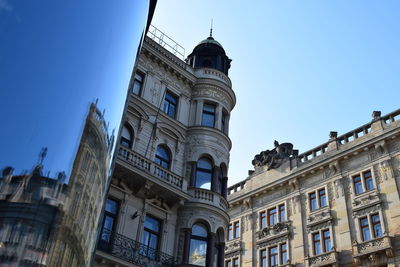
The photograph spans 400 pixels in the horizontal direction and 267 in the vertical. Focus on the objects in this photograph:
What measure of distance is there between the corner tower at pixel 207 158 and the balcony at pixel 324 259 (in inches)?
425

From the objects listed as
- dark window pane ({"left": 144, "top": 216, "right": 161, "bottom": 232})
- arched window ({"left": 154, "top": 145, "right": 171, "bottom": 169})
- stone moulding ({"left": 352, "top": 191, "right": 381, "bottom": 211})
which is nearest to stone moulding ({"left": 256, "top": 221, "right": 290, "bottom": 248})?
stone moulding ({"left": 352, "top": 191, "right": 381, "bottom": 211})

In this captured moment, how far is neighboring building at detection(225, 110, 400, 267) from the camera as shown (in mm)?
27547

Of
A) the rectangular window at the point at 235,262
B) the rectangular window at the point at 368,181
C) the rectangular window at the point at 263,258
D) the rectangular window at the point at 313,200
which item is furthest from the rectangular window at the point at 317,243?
the rectangular window at the point at 235,262

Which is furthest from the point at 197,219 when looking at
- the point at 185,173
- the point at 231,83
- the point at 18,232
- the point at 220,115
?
the point at 18,232

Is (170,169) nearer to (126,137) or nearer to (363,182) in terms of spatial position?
(126,137)

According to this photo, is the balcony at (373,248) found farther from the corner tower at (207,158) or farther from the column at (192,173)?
the column at (192,173)

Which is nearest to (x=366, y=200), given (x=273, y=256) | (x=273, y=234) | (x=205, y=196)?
(x=273, y=234)

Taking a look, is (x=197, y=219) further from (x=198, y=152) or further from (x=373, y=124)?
(x=373, y=124)

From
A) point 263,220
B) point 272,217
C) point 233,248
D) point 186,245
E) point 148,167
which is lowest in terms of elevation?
point 186,245

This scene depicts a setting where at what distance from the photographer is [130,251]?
17.2 m

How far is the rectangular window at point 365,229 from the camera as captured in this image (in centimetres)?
2772

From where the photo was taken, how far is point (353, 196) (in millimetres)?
29578

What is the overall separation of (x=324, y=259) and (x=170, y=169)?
1401 centimetres

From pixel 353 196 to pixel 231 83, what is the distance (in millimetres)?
11728
